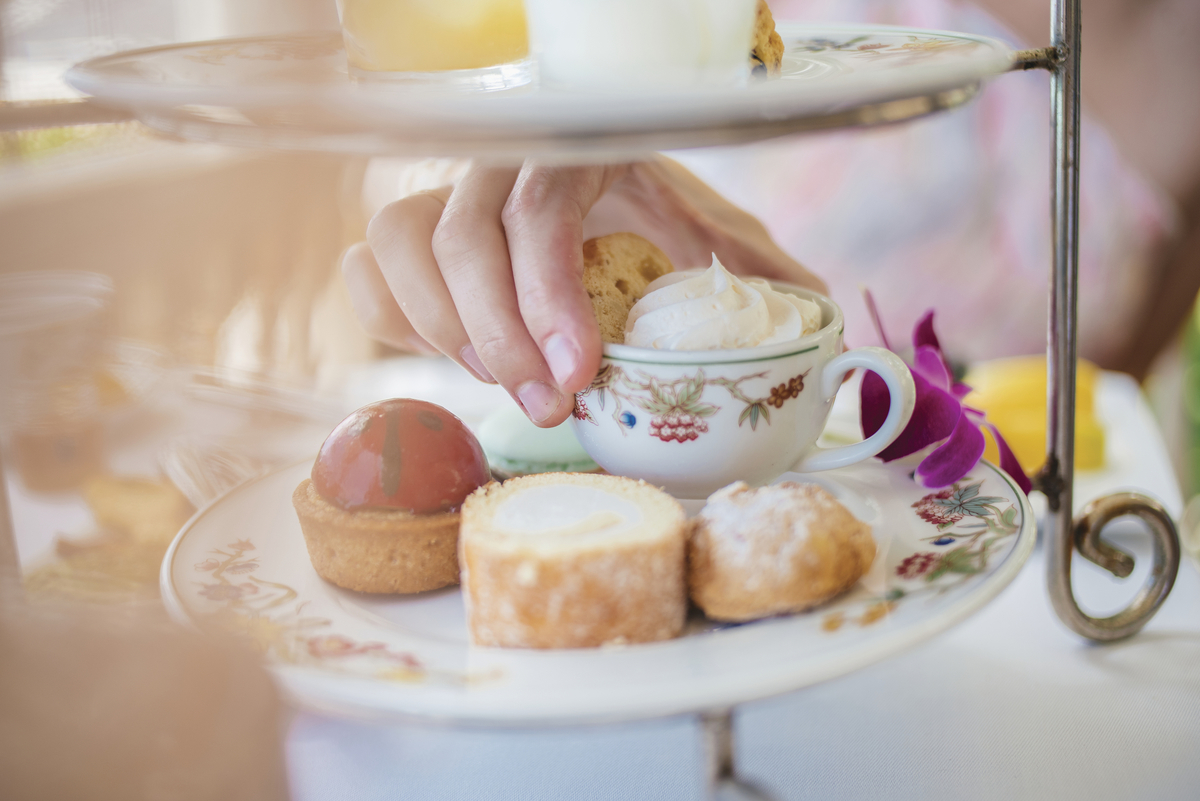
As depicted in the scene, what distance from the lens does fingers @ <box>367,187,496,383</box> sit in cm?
44

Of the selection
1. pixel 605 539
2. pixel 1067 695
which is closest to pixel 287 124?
pixel 605 539

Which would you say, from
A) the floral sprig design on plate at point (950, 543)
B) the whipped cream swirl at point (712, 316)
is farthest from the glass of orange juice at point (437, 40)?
the floral sprig design on plate at point (950, 543)

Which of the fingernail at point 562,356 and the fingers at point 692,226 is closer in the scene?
the fingernail at point 562,356

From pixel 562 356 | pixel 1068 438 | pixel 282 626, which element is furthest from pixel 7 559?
pixel 1068 438

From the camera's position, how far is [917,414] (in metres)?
0.49

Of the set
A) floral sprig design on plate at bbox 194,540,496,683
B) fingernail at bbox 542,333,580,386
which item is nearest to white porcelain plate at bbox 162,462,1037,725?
floral sprig design on plate at bbox 194,540,496,683

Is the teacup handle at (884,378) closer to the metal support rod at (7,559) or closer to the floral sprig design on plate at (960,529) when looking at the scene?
the floral sprig design on plate at (960,529)

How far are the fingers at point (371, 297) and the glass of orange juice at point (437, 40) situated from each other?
16cm

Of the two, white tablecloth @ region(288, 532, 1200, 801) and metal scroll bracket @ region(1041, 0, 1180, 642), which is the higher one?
metal scroll bracket @ region(1041, 0, 1180, 642)

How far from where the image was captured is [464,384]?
971mm

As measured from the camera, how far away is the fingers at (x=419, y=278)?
44 centimetres

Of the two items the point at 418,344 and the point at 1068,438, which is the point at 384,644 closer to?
the point at 418,344

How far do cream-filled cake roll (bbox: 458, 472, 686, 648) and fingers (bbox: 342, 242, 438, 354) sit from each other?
0.20 metres

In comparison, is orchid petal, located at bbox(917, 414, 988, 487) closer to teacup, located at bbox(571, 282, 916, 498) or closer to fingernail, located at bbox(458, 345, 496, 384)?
teacup, located at bbox(571, 282, 916, 498)
